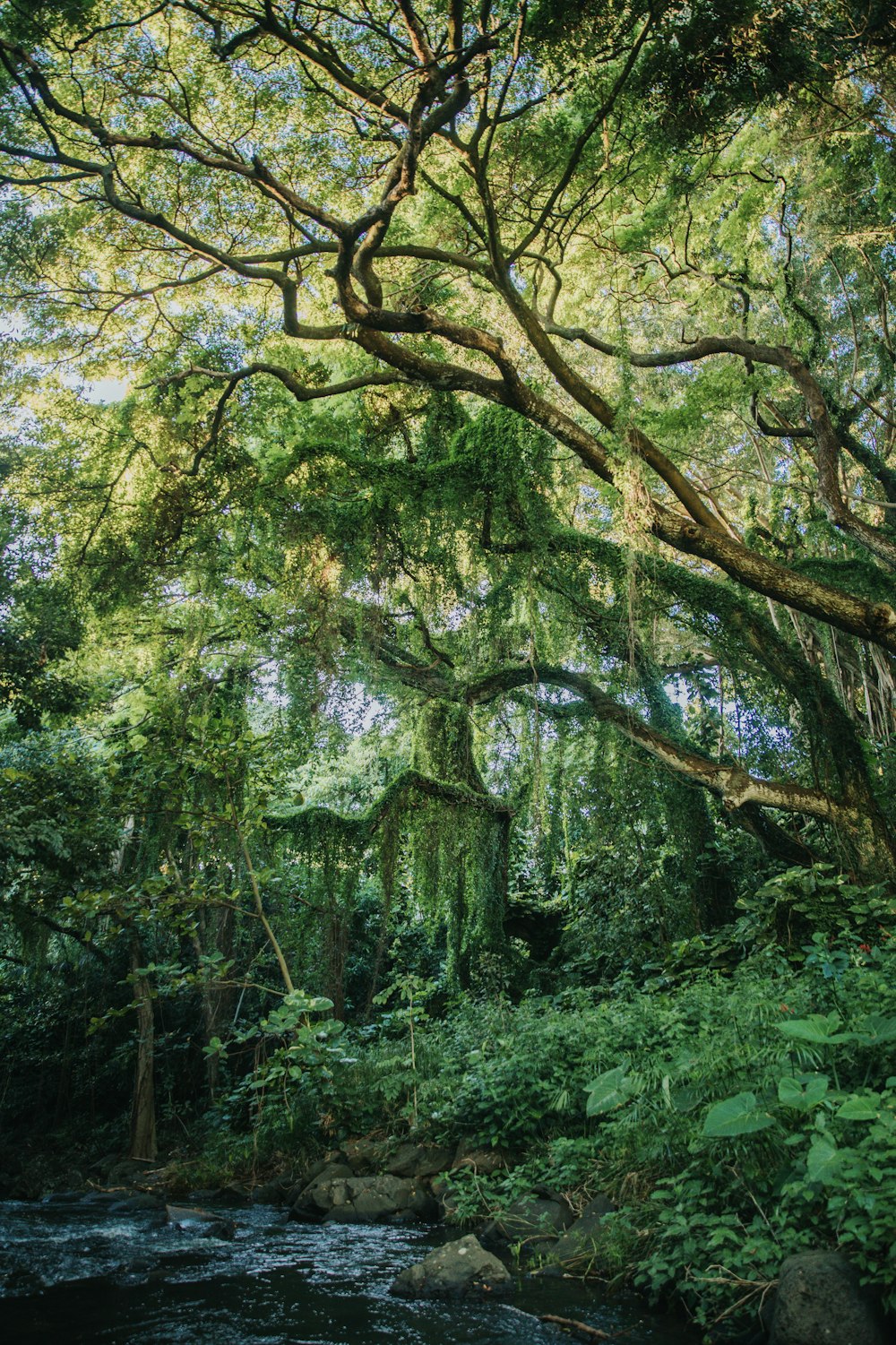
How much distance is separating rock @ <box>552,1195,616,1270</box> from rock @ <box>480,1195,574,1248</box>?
117 millimetres

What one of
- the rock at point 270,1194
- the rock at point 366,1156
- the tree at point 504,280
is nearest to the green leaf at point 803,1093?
the tree at point 504,280

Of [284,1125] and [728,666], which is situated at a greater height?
[728,666]

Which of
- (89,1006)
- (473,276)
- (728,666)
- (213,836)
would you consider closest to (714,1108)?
(728,666)

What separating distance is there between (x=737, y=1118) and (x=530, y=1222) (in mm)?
1964

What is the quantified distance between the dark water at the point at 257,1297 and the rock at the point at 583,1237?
15 cm

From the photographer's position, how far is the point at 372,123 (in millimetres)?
5684

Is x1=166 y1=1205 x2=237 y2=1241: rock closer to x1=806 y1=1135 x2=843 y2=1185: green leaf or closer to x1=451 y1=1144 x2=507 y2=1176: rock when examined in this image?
x1=451 y1=1144 x2=507 y2=1176: rock

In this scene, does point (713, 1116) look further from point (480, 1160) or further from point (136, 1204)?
point (136, 1204)

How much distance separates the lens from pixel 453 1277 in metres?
3.71

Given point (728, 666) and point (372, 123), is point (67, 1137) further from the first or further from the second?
point (372, 123)

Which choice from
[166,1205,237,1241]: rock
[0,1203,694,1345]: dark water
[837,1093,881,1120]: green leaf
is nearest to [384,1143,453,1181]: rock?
[0,1203,694,1345]: dark water

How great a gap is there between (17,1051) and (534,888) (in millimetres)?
7774

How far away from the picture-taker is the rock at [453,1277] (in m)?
3.68

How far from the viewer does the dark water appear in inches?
126
